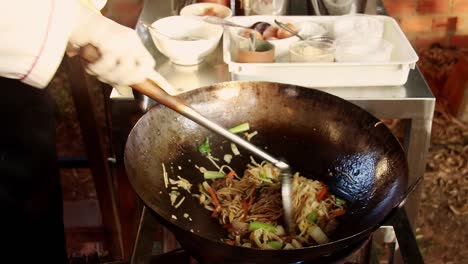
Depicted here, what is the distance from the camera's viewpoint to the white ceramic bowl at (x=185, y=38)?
1.79m

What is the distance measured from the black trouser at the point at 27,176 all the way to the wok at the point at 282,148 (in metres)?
0.58

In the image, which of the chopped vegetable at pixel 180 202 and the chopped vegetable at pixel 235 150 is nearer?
the chopped vegetable at pixel 180 202

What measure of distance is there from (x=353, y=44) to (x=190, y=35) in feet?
1.84

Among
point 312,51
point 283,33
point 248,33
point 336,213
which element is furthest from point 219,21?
point 336,213

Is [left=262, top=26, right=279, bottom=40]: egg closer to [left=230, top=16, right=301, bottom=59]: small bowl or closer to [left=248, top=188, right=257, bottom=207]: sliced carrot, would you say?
[left=230, top=16, right=301, bottom=59]: small bowl

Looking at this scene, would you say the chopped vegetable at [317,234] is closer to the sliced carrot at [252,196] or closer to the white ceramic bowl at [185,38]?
the sliced carrot at [252,196]

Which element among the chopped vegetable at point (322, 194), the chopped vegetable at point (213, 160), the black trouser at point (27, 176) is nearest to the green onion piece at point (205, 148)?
the chopped vegetable at point (213, 160)

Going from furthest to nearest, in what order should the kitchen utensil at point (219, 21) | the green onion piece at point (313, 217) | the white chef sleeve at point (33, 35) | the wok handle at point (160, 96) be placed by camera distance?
the kitchen utensil at point (219, 21)
the green onion piece at point (313, 217)
the wok handle at point (160, 96)
the white chef sleeve at point (33, 35)

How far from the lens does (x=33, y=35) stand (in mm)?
1101

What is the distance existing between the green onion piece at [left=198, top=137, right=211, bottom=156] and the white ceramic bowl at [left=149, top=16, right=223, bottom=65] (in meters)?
0.39

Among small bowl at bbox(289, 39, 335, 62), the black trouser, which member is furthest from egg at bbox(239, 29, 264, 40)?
the black trouser

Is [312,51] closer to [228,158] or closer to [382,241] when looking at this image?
[228,158]

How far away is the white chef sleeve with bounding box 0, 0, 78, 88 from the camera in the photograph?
1085mm

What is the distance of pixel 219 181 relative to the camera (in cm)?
146
